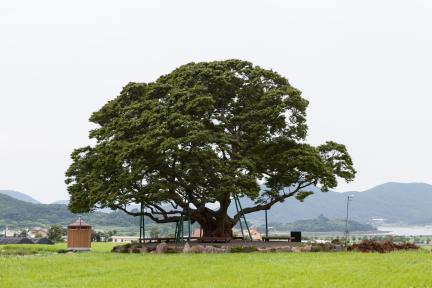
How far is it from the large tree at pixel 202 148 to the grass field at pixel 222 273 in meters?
9.97

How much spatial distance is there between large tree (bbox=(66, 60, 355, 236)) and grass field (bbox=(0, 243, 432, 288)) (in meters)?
9.97

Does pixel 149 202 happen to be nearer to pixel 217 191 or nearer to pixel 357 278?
pixel 217 191

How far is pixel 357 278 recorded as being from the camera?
65.3 ft

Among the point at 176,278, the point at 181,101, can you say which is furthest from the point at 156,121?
the point at 176,278

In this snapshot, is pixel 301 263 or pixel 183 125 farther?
pixel 183 125

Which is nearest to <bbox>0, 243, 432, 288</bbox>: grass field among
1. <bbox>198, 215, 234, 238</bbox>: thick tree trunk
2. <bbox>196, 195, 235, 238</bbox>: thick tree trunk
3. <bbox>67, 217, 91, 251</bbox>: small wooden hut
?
<bbox>196, 195, 235, 238</bbox>: thick tree trunk

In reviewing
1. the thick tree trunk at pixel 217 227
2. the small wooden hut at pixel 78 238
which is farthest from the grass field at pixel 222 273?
the small wooden hut at pixel 78 238

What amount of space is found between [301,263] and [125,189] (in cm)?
1733

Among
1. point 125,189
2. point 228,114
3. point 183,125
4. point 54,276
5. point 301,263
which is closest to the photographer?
point 54,276

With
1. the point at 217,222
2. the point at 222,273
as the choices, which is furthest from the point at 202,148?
the point at 222,273

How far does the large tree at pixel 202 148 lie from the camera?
38125 millimetres

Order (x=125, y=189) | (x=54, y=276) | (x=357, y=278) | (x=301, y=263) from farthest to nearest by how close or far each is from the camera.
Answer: (x=125, y=189)
(x=301, y=263)
(x=54, y=276)
(x=357, y=278)

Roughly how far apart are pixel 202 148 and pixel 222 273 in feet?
52.7

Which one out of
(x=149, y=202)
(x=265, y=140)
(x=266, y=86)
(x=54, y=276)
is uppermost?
(x=266, y=86)
